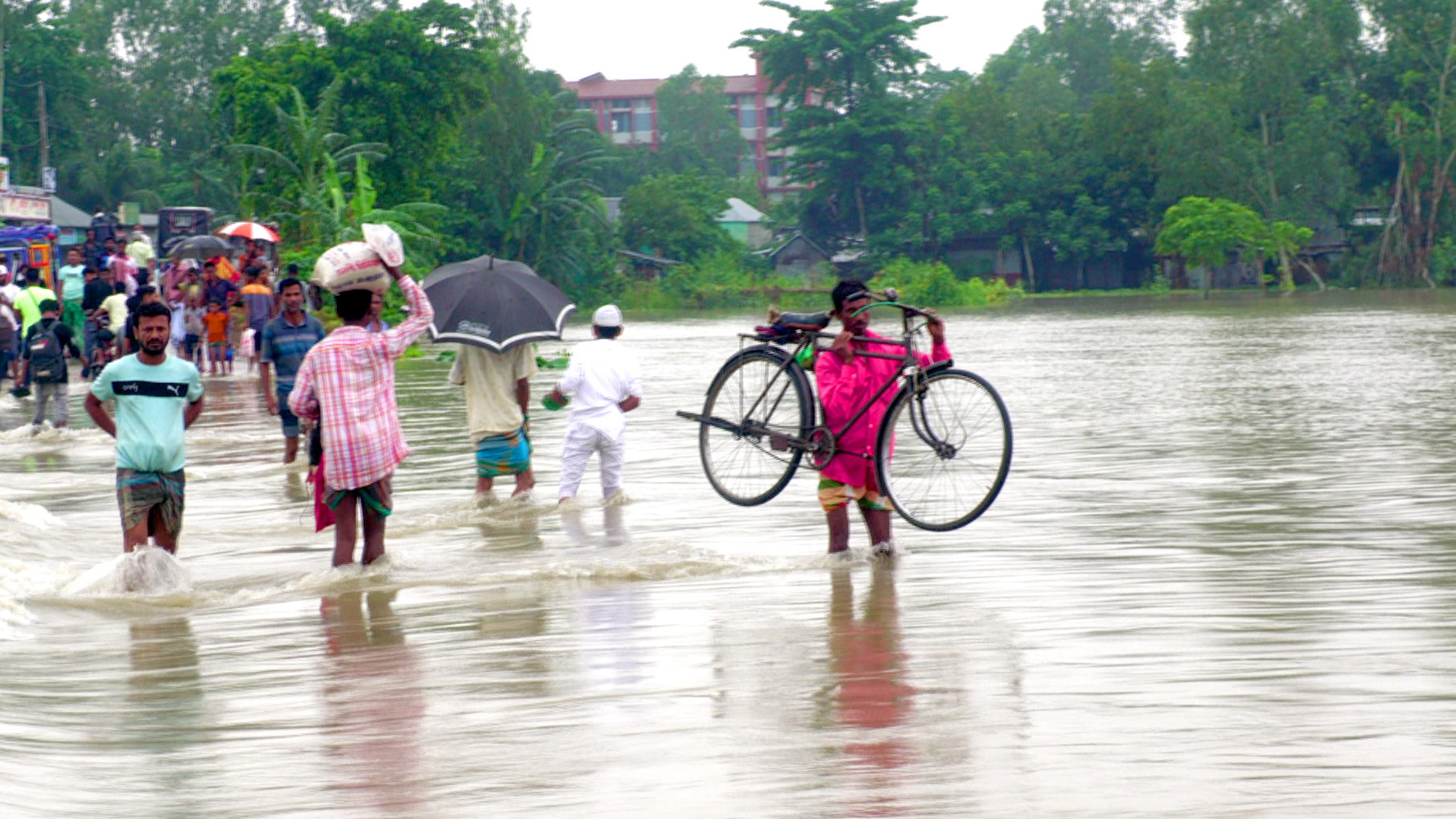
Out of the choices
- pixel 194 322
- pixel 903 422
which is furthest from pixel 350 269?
pixel 194 322

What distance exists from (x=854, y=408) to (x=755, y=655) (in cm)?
236

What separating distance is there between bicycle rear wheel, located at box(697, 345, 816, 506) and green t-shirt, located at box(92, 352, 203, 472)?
2789mm

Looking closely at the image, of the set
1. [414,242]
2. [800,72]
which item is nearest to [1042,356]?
[414,242]

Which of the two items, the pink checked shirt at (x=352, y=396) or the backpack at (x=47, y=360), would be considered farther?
the backpack at (x=47, y=360)

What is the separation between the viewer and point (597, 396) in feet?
37.0

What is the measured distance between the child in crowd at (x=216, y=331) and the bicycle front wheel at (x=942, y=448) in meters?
19.8

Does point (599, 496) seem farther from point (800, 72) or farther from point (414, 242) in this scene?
point (800, 72)

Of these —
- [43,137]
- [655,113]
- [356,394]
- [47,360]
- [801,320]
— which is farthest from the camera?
[655,113]

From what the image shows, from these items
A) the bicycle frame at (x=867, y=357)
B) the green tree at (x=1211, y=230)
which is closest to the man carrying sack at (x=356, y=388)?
the bicycle frame at (x=867, y=357)

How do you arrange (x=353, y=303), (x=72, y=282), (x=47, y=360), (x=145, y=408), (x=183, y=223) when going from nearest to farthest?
1. (x=353, y=303)
2. (x=145, y=408)
3. (x=47, y=360)
4. (x=72, y=282)
5. (x=183, y=223)

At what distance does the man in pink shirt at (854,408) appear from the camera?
846cm

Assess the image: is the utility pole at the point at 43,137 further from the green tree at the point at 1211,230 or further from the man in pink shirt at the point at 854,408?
the man in pink shirt at the point at 854,408

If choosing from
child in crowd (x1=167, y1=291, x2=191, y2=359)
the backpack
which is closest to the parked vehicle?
child in crowd (x1=167, y1=291, x2=191, y2=359)

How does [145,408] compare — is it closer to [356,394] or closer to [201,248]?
[356,394]
